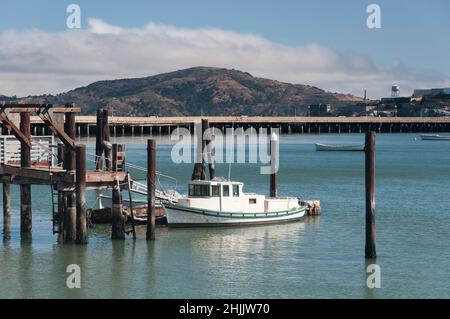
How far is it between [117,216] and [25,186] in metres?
4.26

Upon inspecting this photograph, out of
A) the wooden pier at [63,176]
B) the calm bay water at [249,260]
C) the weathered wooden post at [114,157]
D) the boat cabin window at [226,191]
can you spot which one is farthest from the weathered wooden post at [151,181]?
the boat cabin window at [226,191]

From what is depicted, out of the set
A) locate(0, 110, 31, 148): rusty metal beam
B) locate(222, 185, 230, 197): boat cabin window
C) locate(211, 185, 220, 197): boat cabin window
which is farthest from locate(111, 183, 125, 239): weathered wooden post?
locate(222, 185, 230, 197): boat cabin window

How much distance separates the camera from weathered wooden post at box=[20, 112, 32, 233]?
4194 cm

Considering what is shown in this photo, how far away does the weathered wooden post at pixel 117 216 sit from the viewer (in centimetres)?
4038

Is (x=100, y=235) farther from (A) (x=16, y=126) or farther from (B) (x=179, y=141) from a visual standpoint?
(B) (x=179, y=141)

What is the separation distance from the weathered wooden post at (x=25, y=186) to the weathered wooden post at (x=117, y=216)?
388 cm

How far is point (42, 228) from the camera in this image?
46219 millimetres

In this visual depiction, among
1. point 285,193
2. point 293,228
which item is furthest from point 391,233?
point 285,193

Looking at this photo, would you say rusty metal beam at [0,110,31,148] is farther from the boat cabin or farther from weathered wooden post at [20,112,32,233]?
the boat cabin

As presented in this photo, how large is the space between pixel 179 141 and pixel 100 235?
12490 centimetres

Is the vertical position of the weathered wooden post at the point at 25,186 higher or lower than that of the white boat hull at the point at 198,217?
higher

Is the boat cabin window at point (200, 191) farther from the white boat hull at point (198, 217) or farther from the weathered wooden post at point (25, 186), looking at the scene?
the weathered wooden post at point (25, 186)

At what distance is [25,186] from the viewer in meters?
42.1

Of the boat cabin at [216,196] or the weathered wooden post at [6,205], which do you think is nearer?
the weathered wooden post at [6,205]
